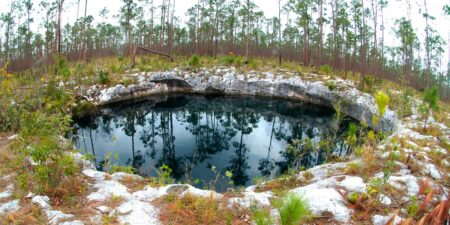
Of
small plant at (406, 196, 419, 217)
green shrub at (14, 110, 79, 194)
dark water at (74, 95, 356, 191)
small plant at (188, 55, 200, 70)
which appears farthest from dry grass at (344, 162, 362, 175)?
small plant at (188, 55, 200, 70)

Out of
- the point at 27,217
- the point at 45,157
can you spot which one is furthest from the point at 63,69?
the point at 27,217

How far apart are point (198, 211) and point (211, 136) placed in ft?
29.1

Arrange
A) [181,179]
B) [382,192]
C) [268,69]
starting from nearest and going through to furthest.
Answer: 1. [382,192]
2. [181,179]
3. [268,69]

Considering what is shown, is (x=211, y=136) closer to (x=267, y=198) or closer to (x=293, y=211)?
(x=267, y=198)

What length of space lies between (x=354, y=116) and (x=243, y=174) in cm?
1062

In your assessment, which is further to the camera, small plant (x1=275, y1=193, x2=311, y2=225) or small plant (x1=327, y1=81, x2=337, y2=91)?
small plant (x1=327, y1=81, x2=337, y2=91)

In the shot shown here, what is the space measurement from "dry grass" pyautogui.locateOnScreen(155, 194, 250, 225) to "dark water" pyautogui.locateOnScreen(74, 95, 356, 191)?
147 centimetres

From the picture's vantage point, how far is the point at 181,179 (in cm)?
882

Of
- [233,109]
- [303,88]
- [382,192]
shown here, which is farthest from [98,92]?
[382,192]

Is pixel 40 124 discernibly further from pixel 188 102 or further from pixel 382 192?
pixel 188 102

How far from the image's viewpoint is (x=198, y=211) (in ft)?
15.4

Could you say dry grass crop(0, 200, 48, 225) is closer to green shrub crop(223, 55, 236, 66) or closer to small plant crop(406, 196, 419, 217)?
small plant crop(406, 196, 419, 217)

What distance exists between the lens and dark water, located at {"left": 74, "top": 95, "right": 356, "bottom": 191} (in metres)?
9.87

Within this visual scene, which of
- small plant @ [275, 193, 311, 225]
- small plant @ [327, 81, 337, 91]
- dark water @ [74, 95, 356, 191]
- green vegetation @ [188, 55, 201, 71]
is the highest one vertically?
green vegetation @ [188, 55, 201, 71]
